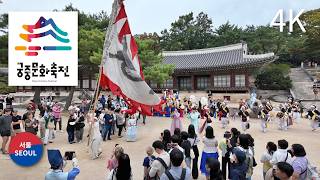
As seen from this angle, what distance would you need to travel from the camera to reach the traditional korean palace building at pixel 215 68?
38031 millimetres

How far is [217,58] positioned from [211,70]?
3.33 m

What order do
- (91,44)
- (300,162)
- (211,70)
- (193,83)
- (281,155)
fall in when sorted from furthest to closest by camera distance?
1. (193,83)
2. (211,70)
3. (91,44)
4. (281,155)
5. (300,162)

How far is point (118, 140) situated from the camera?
14703 millimetres

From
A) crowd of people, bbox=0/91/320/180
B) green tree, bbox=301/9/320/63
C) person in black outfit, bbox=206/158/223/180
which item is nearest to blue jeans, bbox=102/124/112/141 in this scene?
crowd of people, bbox=0/91/320/180

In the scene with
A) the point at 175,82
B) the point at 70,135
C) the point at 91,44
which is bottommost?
the point at 70,135

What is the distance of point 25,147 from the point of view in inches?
309

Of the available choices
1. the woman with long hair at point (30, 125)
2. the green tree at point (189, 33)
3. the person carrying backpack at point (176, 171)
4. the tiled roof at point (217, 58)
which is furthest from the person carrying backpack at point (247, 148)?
the green tree at point (189, 33)

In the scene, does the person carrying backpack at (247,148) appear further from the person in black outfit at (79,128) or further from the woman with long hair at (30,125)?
the person in black outfit at (79,128)

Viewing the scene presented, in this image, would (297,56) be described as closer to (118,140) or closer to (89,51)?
(89,51)

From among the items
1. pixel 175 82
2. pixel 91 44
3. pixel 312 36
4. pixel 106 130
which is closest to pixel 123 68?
pixel 106 130

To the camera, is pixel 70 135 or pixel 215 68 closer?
pixel 70 135

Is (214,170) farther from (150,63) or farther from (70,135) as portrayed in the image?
(150,63)

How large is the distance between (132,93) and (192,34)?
55.0m

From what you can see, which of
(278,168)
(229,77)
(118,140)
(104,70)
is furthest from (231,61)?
(278,168)
